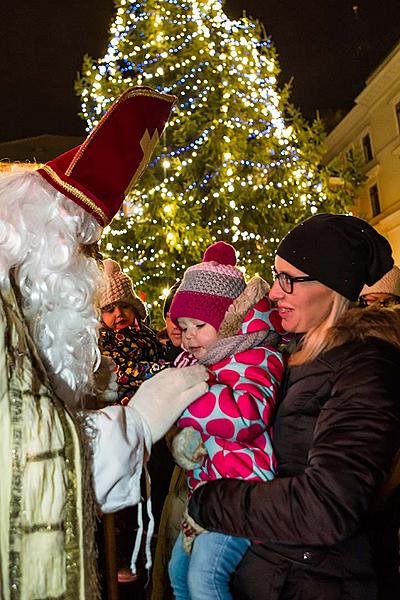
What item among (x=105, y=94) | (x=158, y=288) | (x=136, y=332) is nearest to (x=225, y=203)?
(x=158, y=288)

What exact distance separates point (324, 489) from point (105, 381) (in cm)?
129

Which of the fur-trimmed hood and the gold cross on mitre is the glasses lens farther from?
the gold cross on mitre

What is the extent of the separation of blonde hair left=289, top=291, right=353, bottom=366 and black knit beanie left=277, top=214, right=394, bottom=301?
0.14 feet

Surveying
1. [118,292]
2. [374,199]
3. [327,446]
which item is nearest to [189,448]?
[327,446]

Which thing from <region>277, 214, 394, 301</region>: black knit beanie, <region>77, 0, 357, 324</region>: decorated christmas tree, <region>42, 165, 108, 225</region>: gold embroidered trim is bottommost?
<region>77, 0, 357, 324</region>: decorated christmas tree

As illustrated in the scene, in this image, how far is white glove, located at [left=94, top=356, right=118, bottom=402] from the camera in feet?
8.21

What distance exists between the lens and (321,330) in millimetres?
1970

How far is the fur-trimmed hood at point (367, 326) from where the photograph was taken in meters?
1.77

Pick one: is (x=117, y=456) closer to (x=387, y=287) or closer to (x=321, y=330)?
(x=321, y=330)

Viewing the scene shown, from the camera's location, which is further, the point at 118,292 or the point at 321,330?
the point at 118,292

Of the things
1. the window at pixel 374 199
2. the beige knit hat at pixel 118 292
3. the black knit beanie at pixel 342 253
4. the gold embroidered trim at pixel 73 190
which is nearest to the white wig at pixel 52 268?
the gold embroidered trim at pixel 73 190

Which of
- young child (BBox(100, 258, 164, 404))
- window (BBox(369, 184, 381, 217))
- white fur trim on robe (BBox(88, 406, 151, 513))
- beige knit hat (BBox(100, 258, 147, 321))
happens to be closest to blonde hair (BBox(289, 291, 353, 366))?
white fur trim on robe (BBox(88, 406, 151, 513))

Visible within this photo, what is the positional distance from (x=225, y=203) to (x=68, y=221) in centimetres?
1050

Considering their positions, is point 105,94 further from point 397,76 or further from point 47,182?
point 397,76
